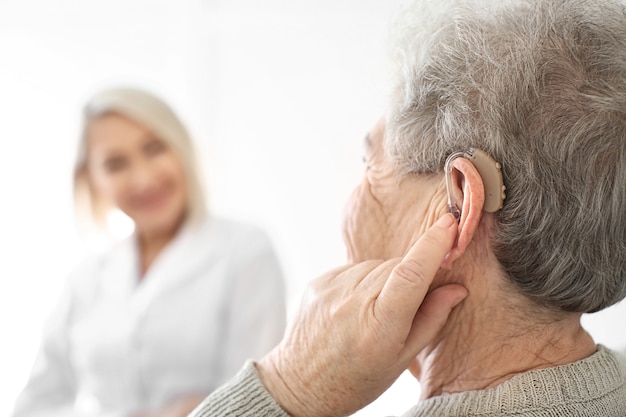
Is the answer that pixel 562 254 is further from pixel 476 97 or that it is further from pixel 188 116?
pixel 188 116

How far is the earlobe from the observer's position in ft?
2.83

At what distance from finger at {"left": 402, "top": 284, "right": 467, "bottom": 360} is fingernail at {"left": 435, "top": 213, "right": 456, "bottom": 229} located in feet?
0.30

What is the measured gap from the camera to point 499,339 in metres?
0.92

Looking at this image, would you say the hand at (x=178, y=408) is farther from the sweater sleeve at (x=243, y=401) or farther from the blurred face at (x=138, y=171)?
the sweater sleeve at (x=243, y=401)


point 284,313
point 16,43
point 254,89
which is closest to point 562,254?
point 284,313

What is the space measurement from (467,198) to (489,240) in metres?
0.07

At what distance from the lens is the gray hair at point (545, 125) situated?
2.75 feet

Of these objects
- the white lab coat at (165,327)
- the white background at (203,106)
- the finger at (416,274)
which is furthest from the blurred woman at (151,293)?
the finger at (416,274)

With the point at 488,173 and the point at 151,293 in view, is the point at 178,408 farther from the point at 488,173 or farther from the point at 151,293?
the point at 488,173

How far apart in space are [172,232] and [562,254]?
58.6 inches

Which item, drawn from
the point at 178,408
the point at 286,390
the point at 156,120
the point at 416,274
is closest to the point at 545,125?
the point at 416,274

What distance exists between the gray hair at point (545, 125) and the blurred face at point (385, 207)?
4cm

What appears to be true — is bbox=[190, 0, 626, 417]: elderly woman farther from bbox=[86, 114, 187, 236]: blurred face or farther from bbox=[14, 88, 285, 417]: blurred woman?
bbox=[86, 114, 187, 236]: blurred face

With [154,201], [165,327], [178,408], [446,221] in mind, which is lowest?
[178,408]
